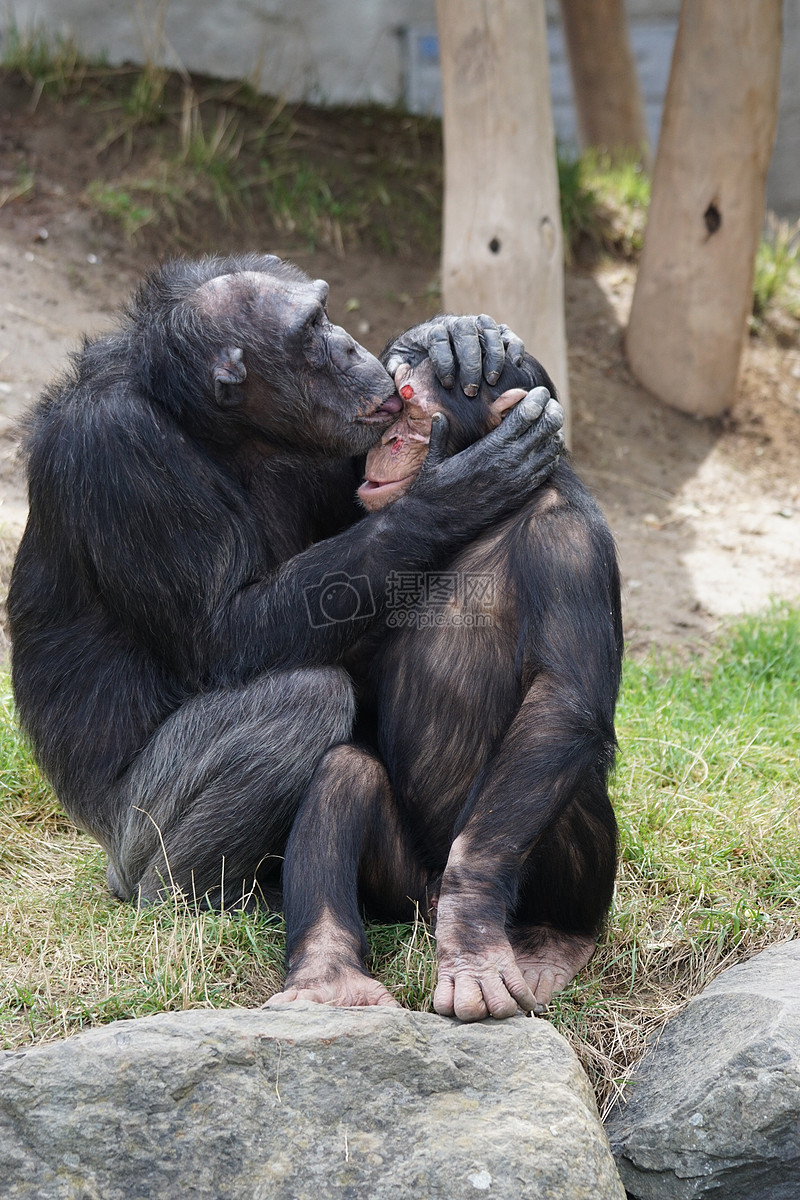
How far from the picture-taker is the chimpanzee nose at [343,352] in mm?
3756

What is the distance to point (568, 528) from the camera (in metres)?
3.49

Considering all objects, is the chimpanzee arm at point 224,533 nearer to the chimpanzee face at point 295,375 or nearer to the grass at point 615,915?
the chimpanzee face at point 295,375

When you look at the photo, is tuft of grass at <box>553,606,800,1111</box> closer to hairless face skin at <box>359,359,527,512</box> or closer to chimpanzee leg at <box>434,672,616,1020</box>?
chimpanzee leg at <box>434,672,616,1020</box>

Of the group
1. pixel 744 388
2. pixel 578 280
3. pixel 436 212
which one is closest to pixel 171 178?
pixel 436 212

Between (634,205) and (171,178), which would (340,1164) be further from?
(634,205)

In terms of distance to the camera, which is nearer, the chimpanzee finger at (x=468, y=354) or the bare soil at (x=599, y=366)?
the chimpanzee finger at (x=468, y=354)

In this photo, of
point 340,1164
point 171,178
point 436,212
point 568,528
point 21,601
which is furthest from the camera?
point 436,212

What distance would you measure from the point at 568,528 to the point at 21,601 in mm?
1787

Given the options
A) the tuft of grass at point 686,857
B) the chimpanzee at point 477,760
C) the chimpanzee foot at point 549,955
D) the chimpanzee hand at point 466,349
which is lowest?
the tuft of grass at point 686,857

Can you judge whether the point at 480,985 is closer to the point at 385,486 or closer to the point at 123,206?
the point at 385,486

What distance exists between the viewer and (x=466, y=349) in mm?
3699

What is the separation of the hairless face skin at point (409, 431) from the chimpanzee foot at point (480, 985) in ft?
4.46

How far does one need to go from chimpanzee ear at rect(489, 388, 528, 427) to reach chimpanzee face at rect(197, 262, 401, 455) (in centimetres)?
28

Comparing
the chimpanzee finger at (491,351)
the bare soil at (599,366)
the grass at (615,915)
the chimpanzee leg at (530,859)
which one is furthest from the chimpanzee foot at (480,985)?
the bare soil at (599,366)
